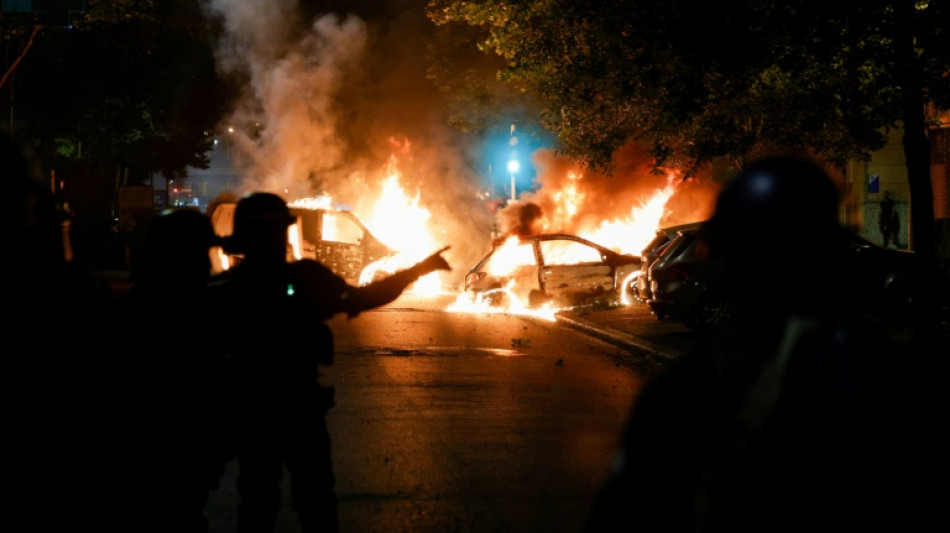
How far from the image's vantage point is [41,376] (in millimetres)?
3111

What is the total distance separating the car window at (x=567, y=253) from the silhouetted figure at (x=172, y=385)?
16.7 meters

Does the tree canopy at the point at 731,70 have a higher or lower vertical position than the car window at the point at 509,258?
higher

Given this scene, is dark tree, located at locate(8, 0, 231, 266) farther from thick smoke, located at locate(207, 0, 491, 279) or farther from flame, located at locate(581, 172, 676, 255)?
flame, located at locate(581, 172, 676, 255)

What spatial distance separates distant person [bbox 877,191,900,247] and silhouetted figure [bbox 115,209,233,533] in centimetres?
2482

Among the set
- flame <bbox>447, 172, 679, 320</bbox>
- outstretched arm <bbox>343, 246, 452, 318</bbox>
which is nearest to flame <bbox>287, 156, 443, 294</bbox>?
flame <bbox>447, 172, 679, 320</bbox>

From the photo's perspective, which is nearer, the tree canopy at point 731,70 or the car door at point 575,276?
the tree canopy at point 731,70

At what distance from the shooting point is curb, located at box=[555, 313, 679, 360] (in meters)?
14.4

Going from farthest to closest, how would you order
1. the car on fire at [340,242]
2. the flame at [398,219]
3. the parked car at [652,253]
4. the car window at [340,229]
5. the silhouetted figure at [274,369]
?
1. the flame at [398,219]
2. the car window at [340,229]
3. the car on fire at [340,242]
4. the parked car at [652,253]
5. the silhouetted figure at [274,369]

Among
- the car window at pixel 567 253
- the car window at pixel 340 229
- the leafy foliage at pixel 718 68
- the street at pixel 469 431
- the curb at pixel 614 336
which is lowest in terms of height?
the street at pixel 469 431

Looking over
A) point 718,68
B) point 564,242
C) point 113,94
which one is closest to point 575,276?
point 564,242

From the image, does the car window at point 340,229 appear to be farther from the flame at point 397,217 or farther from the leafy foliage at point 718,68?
the flame at point 397,217

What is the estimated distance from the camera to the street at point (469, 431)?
6.49 metres

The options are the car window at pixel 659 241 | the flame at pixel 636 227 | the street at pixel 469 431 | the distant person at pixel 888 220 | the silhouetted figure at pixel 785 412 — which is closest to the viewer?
the silhouetted figure at pixel 785 412

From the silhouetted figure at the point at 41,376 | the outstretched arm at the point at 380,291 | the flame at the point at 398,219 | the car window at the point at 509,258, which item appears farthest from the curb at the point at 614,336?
the flame at the point at 398,219
